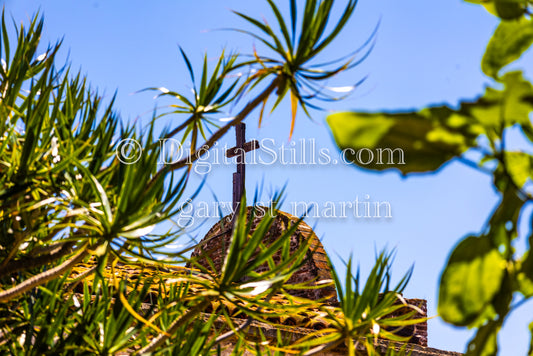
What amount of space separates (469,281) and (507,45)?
0.15m

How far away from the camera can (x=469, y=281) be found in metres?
0.28

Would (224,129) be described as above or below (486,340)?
above

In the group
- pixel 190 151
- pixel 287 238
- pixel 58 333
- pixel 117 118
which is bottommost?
pixel 58 333

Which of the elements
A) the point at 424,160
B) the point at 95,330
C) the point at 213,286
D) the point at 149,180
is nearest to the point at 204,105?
the point at 149,180

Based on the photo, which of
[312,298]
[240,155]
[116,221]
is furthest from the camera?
[240,155]

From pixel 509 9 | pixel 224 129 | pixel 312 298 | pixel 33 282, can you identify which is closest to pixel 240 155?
pixel 312 298

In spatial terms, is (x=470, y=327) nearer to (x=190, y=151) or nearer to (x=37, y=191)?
(x=190, y=151)

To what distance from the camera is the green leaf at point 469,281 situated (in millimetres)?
284

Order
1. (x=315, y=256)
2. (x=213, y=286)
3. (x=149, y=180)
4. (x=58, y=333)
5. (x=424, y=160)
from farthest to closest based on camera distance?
(x=315, y=256), (x=58, y=333), (x=149, y=180), (x=213, y=286), (x=424, y=160)

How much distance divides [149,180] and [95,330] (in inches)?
23.7

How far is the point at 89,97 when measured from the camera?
214 centimetres

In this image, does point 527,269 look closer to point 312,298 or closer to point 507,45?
point 507,45

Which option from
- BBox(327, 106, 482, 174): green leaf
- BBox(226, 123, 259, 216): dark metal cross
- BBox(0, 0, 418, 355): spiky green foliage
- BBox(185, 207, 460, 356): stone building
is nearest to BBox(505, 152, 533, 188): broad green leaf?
BBox(327, 106, 482, 174): green leaf

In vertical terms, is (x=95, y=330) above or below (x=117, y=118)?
below
